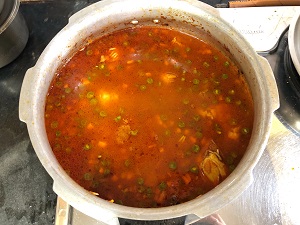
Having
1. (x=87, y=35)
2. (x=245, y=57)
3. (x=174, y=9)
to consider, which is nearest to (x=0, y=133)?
(x=87, y=35)

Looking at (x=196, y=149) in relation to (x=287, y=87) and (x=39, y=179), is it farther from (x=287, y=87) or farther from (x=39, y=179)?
(x=39, y=179)

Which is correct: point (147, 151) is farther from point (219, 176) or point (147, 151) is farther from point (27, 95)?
point (27, 95)

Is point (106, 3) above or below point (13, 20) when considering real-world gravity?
above

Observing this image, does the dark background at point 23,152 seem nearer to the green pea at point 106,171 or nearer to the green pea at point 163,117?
the green pea at point 106,171

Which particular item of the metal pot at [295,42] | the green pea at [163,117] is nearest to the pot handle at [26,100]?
the green pea at [163,117]

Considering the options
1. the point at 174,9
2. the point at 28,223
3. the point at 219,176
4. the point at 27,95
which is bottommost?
the point at 28,223

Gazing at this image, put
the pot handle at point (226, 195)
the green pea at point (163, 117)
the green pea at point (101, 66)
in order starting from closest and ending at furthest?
1. the pot handle at point (226, 195)
2. the green pea at point (163, 117)
3. the green pea at point (101, 66)

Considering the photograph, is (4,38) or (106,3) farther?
(4,38)
